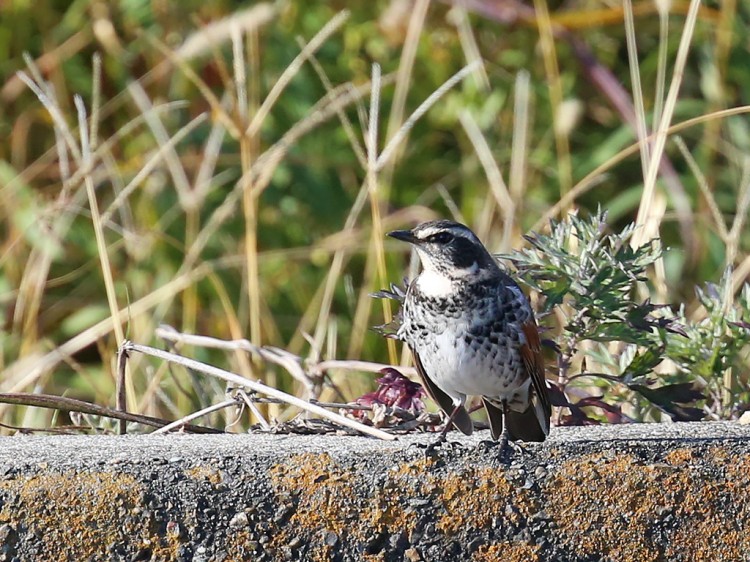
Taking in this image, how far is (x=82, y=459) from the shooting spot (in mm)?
2389

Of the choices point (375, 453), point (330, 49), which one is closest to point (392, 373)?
point (375, 453)

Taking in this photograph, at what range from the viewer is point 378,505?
7.67 ft

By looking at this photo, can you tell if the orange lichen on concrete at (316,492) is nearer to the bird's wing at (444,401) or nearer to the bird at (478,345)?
the bird at (478,345)

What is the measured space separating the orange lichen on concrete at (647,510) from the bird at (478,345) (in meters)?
0.51

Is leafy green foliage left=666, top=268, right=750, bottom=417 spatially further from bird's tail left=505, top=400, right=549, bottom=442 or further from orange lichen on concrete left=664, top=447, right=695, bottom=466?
orange lichen on concrete left=664, top=447, right=695, bottom=466

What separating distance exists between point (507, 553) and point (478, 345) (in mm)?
808

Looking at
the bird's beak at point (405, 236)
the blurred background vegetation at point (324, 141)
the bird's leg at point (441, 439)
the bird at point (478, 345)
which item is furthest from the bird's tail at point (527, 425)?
the blurred background vegetation at point (324, 141)

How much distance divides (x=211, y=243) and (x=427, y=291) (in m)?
2.67

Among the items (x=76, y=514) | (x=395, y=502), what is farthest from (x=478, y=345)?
(x=76, y=514)

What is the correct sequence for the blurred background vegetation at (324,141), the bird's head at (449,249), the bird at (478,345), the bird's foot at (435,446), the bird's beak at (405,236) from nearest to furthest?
1. the bird's foot at (435,446)
2. the bird at (478,345)
3. the bird's head at (449,249)
4. the bird's beak at (405,236)
5. the blurred background vegetation at (324,141)

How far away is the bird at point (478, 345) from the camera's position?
119 inches

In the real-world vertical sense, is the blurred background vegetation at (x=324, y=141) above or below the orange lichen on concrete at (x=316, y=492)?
above

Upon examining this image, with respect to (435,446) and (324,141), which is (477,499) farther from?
(324,141)

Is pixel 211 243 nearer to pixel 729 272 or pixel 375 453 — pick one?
pixel 729 272
